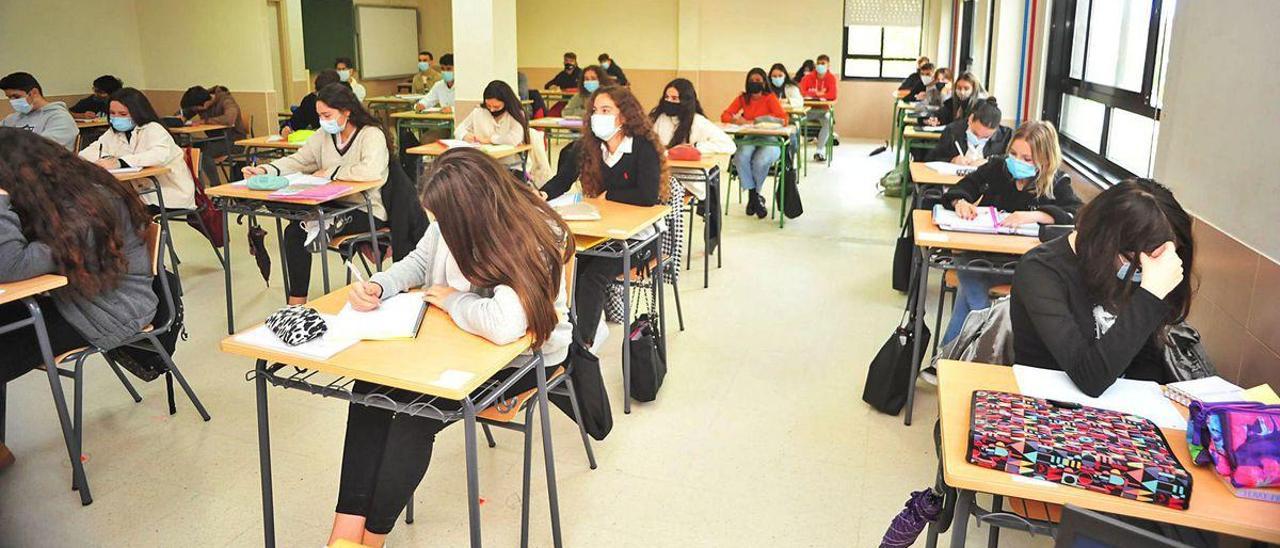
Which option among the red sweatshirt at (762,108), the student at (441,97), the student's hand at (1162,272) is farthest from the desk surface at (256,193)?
the student at (441,97)

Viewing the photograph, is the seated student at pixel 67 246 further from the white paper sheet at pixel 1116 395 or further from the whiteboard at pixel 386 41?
the whiteboard at pixel 386 41

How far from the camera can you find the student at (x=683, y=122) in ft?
19.3

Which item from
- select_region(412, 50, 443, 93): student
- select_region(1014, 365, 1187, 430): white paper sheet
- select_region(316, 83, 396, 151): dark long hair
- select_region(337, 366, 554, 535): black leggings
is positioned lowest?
select_region(337, 366, 554, 535): black leggings

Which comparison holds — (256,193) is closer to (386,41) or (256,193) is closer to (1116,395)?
(1116,395)

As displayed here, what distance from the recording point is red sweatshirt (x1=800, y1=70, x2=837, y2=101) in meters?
11.4

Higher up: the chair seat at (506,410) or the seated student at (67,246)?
the seated student at (67,246)

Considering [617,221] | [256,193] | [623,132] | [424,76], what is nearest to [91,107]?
[424,76]

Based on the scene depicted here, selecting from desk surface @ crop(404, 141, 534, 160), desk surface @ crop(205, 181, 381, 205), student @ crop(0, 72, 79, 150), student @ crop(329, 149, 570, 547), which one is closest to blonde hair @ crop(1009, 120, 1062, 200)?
student @ crop(329, 149, 570, 547)

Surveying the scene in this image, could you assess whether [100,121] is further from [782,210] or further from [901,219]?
[901,219]

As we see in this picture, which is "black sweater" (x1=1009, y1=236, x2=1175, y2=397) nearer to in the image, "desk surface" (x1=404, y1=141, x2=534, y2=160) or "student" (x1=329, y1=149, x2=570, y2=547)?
"student" (x1=329, y1=149, x2=570, y2=547)

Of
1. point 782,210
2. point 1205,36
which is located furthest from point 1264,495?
point 782,210

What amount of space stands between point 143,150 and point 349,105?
61.3 inches

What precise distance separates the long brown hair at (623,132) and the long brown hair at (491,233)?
1.86m

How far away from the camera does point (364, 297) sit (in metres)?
2.31
